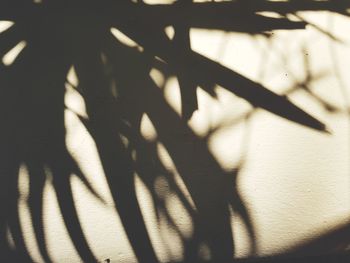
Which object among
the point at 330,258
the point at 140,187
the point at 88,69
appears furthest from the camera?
the point at 88,69

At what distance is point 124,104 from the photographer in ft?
5.74

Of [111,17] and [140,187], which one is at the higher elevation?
[111,17]

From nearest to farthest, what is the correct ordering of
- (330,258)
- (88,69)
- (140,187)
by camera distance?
(330,258), (140,187), (88,69)

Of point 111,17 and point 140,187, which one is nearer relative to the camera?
point 140,187

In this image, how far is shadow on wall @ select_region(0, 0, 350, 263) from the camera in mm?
1566

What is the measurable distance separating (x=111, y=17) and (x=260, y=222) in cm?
153

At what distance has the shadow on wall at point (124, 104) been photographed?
157 centimetres

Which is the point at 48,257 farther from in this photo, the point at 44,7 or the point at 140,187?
the point at 44,7

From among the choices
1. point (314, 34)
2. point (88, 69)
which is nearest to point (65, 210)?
point (88, 69)

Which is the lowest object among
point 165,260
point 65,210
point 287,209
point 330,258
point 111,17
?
point 330,258

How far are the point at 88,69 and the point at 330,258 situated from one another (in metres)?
1.71

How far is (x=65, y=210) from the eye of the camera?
158cm

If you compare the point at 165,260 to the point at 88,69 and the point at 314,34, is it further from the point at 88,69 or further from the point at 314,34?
the point at 314,34

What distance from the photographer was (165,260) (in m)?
1.52
